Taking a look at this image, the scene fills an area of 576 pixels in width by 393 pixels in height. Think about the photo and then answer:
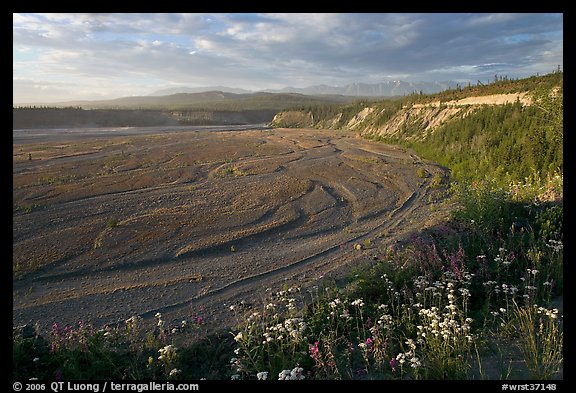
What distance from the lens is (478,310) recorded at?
540 centimetres

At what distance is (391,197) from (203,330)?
1172 centimetres

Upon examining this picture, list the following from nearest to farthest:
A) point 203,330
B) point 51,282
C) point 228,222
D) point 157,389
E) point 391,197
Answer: point 157,389 → point 203,330 → point 51,282 → point 228,222 → point 391,197

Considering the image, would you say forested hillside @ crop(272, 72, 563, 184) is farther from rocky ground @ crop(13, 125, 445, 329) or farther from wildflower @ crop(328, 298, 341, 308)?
wildflower @ crop(328, 298, 341, 308)

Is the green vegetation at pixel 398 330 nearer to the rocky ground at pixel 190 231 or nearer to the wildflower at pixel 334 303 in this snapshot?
the wildflower at pixel 334 303

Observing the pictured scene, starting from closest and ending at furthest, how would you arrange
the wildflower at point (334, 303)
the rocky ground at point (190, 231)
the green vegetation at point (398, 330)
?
1. the green vegetation at point (398, 330)
2. the wildflower at point (334, 303)
3. the rocky ground at point (190, 231)

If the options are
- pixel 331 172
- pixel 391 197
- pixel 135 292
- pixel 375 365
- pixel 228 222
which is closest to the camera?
pixel 375 365

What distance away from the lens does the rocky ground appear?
7742 mm

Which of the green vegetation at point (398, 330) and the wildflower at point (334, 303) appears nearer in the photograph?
the green vegetation at point (398, 330)

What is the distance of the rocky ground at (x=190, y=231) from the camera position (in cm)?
774

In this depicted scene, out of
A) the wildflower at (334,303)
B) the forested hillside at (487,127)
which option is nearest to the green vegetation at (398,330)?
the wildflower at (334,303)

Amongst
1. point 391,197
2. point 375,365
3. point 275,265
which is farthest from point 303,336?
point 391,197

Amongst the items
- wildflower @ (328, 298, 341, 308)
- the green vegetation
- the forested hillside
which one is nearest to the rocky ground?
the green vegetation

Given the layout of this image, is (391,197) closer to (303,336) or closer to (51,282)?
(303,336)
